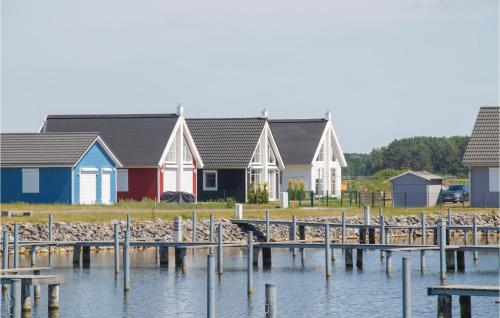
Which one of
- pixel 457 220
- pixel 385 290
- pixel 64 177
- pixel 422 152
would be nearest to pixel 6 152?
pixel 64 177

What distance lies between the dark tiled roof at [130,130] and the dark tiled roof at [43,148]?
496 centimetres

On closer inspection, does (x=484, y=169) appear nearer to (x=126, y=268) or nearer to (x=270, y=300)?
(x=126, y=268)

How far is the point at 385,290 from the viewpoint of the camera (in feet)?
143

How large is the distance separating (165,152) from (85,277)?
100 ft

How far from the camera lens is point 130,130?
80.9 m

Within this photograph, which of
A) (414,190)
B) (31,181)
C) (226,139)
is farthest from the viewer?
(226,139)

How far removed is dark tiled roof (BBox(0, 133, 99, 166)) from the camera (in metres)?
70.8

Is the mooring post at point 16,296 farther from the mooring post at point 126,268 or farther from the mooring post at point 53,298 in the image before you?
the mooring post at point 126,268

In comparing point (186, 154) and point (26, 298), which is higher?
point (186, 154)

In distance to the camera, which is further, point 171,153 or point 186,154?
point 186,154

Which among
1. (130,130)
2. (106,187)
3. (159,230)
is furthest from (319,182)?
(159,230)

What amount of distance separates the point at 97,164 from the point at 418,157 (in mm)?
93425

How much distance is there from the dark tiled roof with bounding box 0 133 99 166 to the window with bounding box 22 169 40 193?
0.52m

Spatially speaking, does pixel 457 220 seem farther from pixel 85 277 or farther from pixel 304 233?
pixel 85 277
